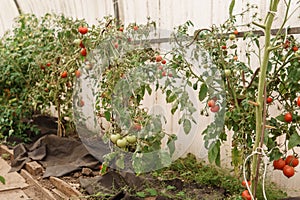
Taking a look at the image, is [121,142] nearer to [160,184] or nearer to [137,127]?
[137,127]

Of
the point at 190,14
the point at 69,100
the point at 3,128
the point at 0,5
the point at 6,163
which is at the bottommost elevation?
the point at 6,163

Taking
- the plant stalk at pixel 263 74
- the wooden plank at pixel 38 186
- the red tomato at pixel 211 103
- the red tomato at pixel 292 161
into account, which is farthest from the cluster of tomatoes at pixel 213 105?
the wooden plank at pixel 38 186

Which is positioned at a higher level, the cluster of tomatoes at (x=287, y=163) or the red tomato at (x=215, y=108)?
the red tomato at (x=215, y=108)

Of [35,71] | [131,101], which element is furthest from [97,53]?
[35,71]

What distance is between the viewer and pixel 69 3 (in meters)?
4.76

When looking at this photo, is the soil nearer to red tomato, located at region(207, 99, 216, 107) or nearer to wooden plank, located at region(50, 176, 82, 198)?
wooden plank, located at region(50, 176, 82, 198)

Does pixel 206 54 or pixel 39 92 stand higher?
pixel 206 54

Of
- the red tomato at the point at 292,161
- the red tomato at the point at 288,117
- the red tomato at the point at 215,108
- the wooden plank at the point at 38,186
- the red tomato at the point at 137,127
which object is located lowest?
the wooden plank at the point at 38,186

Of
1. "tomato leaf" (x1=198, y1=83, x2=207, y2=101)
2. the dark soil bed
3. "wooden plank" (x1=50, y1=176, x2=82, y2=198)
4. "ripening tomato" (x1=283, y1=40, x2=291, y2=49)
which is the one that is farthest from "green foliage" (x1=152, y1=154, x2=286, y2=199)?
"ripening tomato" (x1=283, y1=40, x2=291, y2=49)

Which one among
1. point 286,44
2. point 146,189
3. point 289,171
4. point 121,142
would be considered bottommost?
point 146,189

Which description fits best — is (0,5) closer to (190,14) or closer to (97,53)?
(190,14)

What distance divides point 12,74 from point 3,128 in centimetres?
51

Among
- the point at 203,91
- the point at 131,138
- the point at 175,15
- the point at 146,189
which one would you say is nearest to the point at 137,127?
the point at 131,138

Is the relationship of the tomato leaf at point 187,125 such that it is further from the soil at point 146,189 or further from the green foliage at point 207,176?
the green foliage at point 207,176
